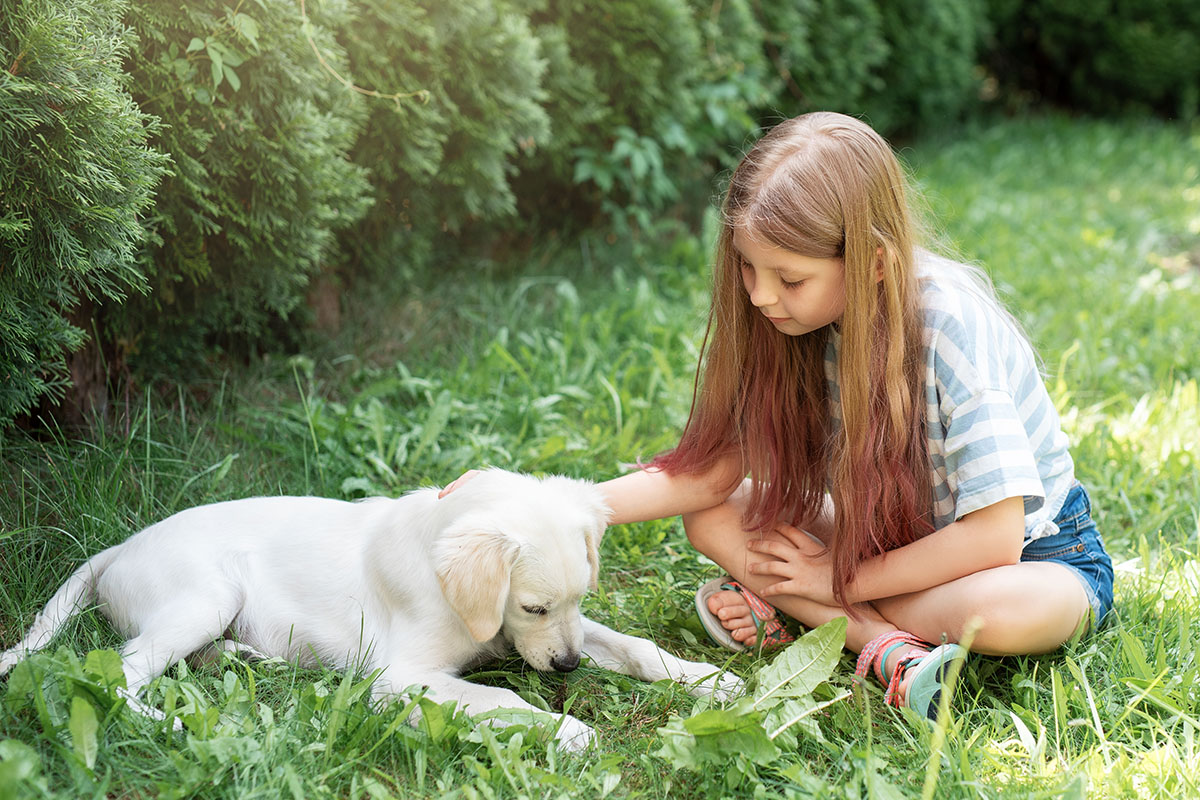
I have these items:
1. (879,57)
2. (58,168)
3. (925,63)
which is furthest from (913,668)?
(925,63)

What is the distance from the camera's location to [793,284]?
2.67m

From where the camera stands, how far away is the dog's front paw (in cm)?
239

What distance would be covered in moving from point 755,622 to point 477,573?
37.1 inches

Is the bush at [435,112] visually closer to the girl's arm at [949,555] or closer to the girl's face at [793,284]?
the girl's face at [793,284]

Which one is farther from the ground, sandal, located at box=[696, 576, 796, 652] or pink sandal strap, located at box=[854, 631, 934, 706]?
pink sandal strap, located at box=[854, 631, 934, 706]

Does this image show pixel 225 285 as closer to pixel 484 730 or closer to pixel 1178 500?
pixel 484 730

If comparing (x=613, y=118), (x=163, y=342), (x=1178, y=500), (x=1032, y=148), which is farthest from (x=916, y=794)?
(x=1032, y=148)

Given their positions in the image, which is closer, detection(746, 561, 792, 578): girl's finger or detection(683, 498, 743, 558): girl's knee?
detection(746, 561, 792, 578): girl's finger

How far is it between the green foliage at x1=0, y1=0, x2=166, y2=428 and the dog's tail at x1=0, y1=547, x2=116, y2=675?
466 mm

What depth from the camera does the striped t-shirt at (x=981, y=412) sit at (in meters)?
2.56

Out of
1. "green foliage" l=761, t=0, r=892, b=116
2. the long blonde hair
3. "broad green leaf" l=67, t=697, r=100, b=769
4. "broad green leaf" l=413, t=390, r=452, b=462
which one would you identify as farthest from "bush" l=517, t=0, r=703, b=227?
"broad green leaf" l=67, t=697, r=100, b=769

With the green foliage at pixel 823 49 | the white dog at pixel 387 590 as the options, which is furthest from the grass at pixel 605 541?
the green foliage at pixel 823 49

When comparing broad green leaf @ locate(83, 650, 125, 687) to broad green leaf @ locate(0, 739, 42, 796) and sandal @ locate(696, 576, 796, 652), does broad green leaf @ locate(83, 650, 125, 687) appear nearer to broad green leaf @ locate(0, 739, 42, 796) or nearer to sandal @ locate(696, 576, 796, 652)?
broad green leaf @ locate(0, 739, 42, 796)

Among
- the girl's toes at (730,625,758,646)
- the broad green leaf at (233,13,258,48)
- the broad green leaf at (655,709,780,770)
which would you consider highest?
the broad green leaf at (233,13,258,48)
